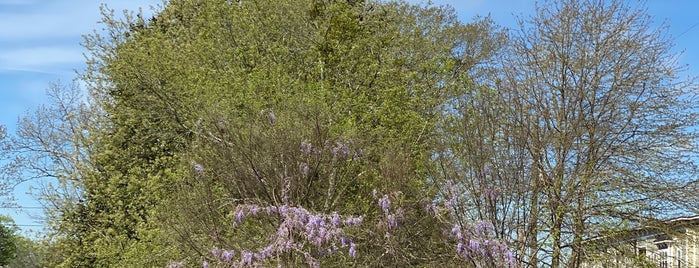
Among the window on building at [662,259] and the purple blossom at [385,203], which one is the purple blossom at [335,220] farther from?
the window on building at [662,259]

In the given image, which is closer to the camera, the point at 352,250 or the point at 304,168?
the point at 352,250

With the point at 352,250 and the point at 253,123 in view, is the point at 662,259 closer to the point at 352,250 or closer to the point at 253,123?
the point at 352,250

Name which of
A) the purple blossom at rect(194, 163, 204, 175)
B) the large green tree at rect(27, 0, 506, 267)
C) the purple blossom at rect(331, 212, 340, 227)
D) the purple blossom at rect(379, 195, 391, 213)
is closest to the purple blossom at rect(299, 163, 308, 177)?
the large green tree at rect(27, 0, 506, 267)

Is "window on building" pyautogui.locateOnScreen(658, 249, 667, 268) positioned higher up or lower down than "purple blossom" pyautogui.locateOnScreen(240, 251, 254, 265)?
higher up

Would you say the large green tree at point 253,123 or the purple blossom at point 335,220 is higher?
the large green tree at point 253,123

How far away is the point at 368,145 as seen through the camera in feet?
46.6

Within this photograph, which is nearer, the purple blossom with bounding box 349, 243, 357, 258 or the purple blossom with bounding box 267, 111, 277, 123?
the purple blossom with bounding box 349, 243, 357, 258

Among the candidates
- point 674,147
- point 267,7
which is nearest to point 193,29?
point 267,7

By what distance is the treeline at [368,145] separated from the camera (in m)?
13.0

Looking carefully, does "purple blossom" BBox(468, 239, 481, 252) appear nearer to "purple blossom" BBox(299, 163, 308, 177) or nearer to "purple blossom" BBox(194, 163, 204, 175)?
"purple blossom" BBox(299, 163, 308, 177)

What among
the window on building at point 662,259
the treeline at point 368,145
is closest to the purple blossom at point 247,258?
the treeline at point 368,145

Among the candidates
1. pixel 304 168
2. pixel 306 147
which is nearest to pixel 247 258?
pixel 304 168

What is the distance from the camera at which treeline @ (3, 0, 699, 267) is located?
1299 centimetres

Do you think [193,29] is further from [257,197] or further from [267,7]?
[257,197]
